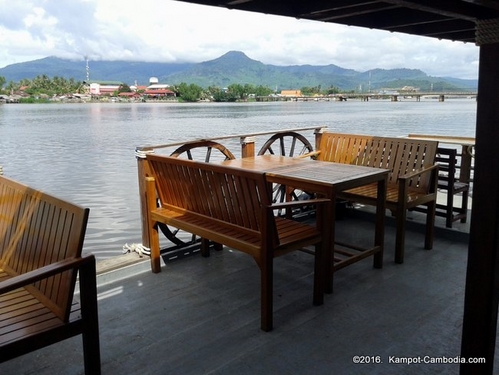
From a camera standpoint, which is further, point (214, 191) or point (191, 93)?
point (191, 93)

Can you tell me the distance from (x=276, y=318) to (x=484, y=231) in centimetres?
149

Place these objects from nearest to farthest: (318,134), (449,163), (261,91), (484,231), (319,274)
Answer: (484,231)
(319,274)
(449,163)
(318,134)
(261,91)

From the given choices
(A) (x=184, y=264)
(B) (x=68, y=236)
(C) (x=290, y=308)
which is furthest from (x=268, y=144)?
(B) (x=68, y=236)

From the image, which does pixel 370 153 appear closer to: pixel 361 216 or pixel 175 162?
pixel 361 216

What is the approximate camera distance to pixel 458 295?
3217mm

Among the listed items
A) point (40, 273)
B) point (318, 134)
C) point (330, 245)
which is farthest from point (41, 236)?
point (318, 134)

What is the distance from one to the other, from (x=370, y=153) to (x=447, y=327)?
243cm

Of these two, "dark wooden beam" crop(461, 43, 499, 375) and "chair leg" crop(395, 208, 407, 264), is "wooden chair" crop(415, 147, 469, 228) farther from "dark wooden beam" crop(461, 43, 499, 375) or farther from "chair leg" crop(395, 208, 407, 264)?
"dark wooden beam" crop(461, 43, 499, 375)

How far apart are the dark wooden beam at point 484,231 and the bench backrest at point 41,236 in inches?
64.2

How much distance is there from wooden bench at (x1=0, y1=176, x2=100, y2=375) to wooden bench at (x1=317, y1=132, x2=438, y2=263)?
8.60ft

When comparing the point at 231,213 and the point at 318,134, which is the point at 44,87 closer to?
the point at 318,134

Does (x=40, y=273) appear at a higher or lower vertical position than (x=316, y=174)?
lower

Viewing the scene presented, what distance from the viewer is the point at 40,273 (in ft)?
6.28

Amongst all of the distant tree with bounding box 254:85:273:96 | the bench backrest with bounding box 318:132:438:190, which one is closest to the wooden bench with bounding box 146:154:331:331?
the bench backrest with bounding box 318:132:438:190
